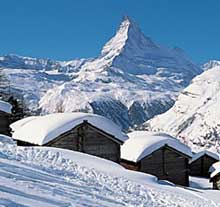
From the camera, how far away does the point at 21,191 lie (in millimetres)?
10242

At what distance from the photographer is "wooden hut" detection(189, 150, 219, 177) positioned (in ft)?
134

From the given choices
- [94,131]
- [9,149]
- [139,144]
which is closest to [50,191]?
[9,149]

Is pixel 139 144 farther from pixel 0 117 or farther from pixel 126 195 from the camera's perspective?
pixel 126 195

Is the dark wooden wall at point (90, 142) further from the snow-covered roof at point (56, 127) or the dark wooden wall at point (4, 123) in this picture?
the dark wooden wall at point (4, 123)

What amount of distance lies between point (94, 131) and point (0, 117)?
6624 millimetres

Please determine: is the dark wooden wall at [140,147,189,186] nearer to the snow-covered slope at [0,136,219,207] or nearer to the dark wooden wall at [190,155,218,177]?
the snow-covered slope at [0,136,219,207]

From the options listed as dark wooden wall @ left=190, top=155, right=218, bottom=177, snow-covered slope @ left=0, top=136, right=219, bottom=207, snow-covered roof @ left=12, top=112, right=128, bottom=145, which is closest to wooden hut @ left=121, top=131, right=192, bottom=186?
snow-covered roof @ left=12, top=112, right=128, bottom=145

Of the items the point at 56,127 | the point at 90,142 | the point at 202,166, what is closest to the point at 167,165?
the point at 90,142

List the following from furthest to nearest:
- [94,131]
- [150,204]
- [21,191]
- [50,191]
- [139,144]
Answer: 1. [139,144]
2. [94,131]
3. [150,204]
4. [50,191]
5. [21,191]

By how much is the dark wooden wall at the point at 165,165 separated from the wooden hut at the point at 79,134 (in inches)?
94.0

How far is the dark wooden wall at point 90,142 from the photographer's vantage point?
2495 cm

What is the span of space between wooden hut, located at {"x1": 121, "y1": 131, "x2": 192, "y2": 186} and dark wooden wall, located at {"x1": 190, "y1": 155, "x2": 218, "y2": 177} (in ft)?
37.4

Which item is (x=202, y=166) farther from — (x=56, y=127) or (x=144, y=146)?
(x=56, y=127)

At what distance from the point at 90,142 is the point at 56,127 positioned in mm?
2291
